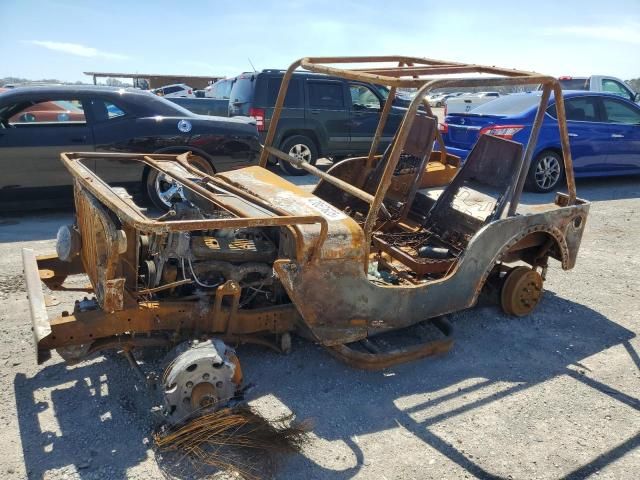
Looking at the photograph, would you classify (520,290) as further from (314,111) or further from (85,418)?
(314,111)

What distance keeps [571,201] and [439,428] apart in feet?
7.90

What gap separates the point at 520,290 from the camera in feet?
15.1

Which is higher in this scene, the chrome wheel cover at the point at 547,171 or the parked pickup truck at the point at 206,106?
the parked pickup truck at the point at 206,106

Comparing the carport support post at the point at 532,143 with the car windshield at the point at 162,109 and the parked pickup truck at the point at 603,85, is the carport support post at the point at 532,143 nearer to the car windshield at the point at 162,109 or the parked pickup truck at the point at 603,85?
the car windshield at the point at 162,109

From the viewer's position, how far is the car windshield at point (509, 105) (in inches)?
352

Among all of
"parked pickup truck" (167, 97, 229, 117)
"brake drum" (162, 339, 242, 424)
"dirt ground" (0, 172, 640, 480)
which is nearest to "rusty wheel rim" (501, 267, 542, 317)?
"dirt ground" (0, 172, 640, 480)

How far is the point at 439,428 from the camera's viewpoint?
10.6ft

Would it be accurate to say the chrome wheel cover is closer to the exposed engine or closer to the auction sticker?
the auction sticker

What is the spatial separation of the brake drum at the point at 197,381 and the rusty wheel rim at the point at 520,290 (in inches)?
101

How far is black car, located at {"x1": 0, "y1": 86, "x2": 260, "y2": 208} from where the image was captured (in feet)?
21.4

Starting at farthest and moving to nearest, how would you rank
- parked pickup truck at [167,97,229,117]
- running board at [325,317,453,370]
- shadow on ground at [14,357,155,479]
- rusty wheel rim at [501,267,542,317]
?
parked pickup truck at [167,97,229,117] < rusty wheel rim at [501,267,542,317] < running board at [325,317,453,370] < shadow on ground at [14,357,155,479]

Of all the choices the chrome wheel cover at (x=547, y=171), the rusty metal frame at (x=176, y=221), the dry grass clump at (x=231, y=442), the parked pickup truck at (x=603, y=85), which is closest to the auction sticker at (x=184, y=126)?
the rusty metal frame at (x=176, y=221)

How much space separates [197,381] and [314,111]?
7887 mm

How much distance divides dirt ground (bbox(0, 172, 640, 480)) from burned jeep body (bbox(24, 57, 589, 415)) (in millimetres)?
242
